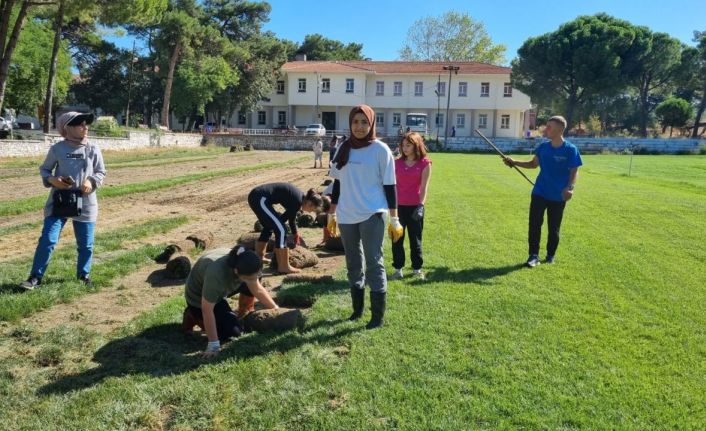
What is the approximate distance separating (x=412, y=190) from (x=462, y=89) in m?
53.8

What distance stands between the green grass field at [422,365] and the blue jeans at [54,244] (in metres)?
0.64

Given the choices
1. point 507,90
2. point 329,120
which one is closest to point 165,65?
point 329,120

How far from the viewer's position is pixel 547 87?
54.1 m

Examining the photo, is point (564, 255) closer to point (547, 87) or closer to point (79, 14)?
point (79, 14)

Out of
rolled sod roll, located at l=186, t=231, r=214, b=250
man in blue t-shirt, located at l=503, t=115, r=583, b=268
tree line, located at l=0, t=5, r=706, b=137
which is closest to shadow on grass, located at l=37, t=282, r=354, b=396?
rolled sod roll, located at l=186, t=231, r=214, b=250

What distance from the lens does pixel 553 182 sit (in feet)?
22.2

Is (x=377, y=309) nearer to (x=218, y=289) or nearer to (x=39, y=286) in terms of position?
(x=218, y=289)

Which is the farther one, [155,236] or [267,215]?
[155,236]

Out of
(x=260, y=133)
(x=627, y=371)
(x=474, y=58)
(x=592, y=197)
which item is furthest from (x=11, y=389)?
(x=474, y=58)

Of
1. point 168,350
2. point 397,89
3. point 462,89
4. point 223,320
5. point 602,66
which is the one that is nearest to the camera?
point 168,350

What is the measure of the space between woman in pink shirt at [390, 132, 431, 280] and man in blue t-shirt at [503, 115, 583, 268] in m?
1.60

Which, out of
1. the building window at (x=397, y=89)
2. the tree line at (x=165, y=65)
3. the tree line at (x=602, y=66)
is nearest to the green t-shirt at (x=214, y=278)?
the tree line at (x=165, y=65)

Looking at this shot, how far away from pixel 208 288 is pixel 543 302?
3.28m

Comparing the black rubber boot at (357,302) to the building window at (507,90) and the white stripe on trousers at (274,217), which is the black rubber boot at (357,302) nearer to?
the white stripe on trousers at (274,217)
